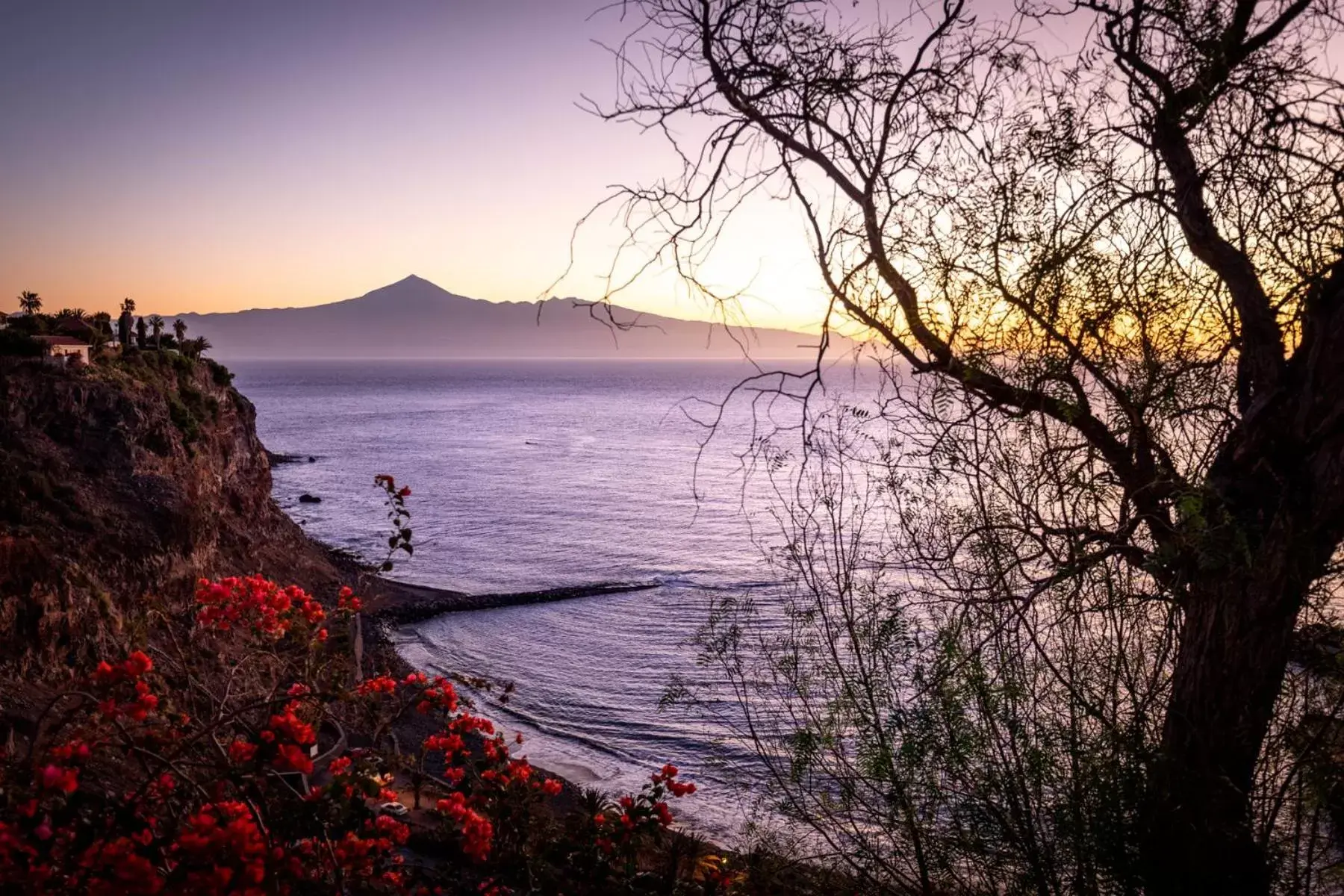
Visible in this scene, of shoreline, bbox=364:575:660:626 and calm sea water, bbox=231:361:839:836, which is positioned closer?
calm sea water, bbox=231:361:839:836

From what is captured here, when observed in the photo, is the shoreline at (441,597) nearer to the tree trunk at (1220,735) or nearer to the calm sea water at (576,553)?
the calm sea water at (576,553)

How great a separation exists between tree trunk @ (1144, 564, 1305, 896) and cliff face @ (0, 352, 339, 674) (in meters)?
16.2

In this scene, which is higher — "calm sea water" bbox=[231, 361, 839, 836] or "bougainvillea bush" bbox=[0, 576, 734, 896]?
"bougainvillea bush" bbox=[0, 576, 734, 896]

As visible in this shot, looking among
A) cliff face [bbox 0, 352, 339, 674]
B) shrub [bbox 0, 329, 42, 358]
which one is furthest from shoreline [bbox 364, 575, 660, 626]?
shrub [bbox 0, 329, 42, 358]

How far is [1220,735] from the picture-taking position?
202 inches

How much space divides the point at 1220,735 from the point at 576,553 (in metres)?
36.0

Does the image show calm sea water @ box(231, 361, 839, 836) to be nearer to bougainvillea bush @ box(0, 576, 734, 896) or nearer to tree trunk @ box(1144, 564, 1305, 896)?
bougainvillea bush @ box(0, 576, 734, 896)

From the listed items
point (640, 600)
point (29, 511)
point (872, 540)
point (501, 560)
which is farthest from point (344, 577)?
point (872, 540)

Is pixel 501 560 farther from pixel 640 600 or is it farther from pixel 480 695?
pixel 480 695

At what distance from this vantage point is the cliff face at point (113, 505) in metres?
17.5

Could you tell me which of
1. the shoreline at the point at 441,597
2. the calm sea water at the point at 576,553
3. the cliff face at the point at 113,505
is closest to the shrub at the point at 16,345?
the cliff face at the point at 113,505

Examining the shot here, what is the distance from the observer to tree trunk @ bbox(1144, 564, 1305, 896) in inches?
195

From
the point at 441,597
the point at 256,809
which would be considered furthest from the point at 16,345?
the point at 256,809

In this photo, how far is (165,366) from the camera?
30531 millimetres
